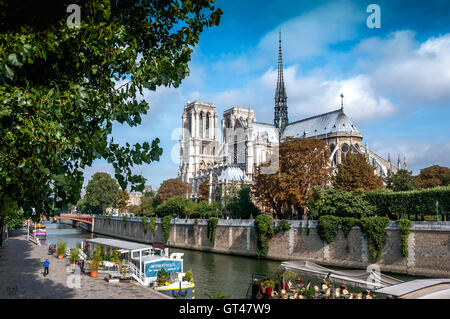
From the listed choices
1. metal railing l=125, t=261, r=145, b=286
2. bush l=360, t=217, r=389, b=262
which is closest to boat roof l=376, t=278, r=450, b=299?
metal railing l=125, t=261, r=145, b=286

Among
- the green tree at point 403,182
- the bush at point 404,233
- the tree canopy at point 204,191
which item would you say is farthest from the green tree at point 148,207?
the bush at point 404,233

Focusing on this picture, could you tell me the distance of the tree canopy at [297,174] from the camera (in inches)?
1641

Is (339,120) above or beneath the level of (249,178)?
above

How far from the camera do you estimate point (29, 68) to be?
774cm

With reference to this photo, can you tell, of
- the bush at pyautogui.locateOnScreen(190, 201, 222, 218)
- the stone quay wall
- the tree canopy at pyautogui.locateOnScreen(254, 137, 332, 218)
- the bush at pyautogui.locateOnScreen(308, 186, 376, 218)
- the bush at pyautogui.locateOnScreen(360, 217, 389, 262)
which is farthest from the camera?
the bush at pyautogui.locateOnScreen(190, 201, 222, 218)

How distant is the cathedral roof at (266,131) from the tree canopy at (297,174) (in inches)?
1760

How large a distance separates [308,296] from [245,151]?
237ft

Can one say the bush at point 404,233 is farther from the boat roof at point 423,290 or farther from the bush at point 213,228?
the bush at point 213,228

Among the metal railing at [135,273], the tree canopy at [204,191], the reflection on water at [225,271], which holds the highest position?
the tree canopy at [204,191]

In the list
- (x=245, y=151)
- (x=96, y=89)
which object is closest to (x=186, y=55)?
(x=96, y=89)

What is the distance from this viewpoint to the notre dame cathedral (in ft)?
238

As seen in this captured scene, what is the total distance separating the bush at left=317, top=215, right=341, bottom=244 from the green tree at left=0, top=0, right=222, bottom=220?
27326mm

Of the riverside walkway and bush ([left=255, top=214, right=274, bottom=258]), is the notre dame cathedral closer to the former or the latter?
bush ([left=255, top=214, right=274, bottom=258])

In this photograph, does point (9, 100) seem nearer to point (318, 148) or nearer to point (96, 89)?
point (96, 89)
